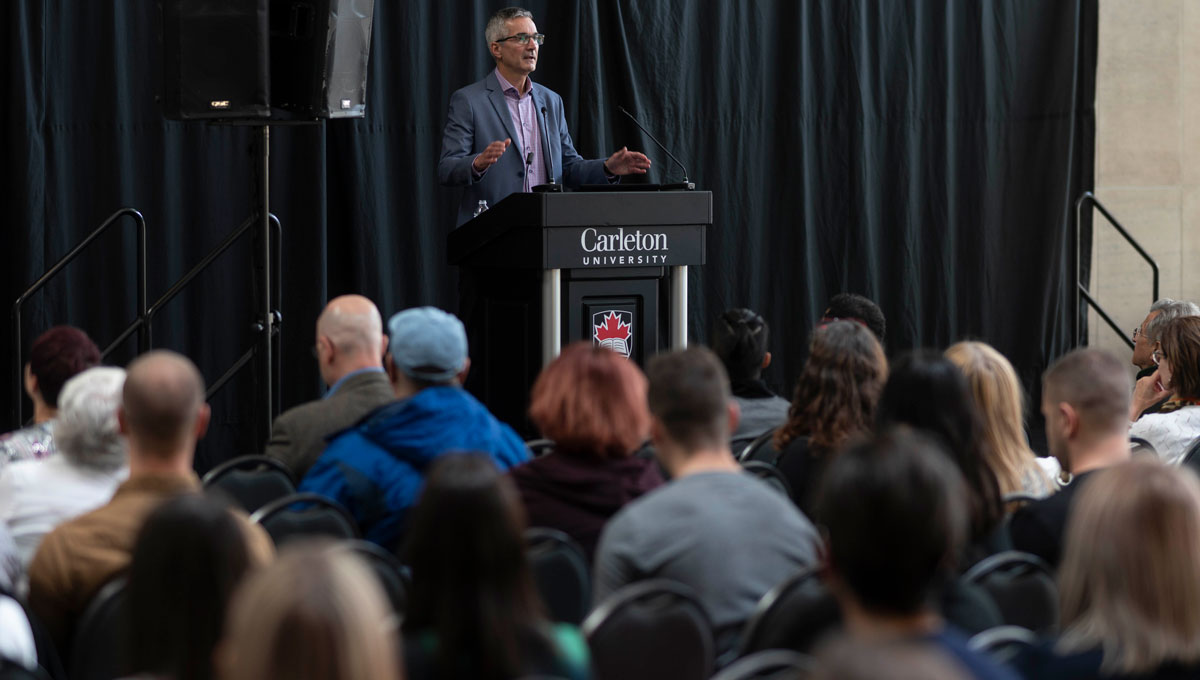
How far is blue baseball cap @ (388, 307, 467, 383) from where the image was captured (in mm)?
3354

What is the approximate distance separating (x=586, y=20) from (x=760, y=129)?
120cm

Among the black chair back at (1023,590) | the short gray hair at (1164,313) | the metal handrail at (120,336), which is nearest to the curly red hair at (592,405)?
the black chair back at (1023,590)

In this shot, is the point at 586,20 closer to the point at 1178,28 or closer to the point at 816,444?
the point at 1178,28

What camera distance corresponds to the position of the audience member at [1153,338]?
15.1 feet

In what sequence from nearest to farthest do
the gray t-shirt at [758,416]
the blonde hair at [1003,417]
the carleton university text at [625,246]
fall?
the blonde hair at [1003,417], the gray t-shirt at [758,416], the carleton university text at [625,246]

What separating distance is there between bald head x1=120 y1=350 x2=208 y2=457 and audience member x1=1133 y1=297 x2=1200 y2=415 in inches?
119

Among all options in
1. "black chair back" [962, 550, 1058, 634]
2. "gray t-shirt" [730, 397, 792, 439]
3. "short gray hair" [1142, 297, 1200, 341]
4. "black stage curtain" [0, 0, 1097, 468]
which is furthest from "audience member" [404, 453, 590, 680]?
"black stage curtain" [0, 0, 1097, 468]

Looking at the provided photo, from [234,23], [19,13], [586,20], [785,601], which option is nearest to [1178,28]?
[586,20]

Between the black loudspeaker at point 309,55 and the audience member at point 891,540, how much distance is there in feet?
12.3

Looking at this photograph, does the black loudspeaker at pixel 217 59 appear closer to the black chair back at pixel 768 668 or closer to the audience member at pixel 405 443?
the audience member at pixel 405 443

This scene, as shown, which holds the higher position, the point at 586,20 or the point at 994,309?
the point at 586,20

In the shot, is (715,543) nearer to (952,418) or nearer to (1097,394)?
(952,418)

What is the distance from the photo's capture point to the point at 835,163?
7.97m

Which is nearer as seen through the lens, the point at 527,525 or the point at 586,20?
the point at 527,525
